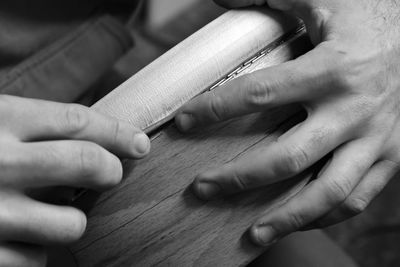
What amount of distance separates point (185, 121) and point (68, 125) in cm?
9

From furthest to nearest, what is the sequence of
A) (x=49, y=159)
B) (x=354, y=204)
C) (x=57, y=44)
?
(x=57, y=44)
(x=354, y=204)
(x=49, y=159)

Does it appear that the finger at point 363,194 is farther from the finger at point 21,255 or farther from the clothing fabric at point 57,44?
the clothing fabric at point 57,44

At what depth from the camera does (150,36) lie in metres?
1.01

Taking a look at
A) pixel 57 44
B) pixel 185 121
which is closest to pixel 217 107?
pixel 185 121

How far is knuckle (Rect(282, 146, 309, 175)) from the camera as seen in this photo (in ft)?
1.36

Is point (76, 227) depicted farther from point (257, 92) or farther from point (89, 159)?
point (257, 92)

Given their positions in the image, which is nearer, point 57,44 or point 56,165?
point 56,165

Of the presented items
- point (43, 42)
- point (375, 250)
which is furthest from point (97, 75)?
point (375, 250)

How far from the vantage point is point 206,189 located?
0.41 metres

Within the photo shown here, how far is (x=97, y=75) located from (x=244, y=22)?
34 centimetres

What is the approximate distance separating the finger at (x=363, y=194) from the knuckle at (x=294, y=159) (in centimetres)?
9

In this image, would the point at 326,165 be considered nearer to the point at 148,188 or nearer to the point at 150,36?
the point at 148,188

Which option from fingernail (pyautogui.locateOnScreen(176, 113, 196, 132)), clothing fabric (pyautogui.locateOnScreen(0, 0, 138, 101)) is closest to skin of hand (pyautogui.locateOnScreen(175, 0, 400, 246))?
fingernail (pyautogui.locateOnScreen(176, 113, 196, 132))

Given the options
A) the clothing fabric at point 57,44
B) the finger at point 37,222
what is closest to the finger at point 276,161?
the finger at point 37,222
